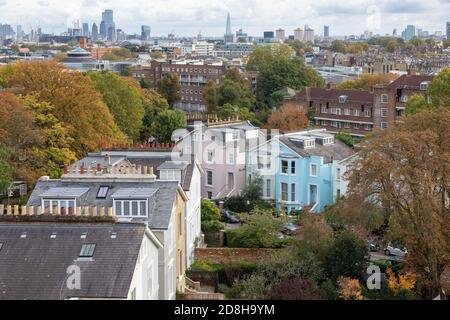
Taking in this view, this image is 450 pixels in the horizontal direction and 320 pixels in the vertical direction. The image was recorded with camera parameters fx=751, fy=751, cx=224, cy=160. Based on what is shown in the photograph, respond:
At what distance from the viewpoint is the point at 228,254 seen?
33.8m

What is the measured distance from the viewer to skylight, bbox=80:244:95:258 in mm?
20938

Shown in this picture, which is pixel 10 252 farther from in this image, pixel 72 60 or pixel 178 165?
pixel 72 60

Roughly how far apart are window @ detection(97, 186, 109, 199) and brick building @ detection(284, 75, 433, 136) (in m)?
45.6

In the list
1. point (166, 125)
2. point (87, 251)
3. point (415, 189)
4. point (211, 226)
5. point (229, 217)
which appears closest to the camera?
point (87, 251)

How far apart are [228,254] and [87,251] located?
1343cm

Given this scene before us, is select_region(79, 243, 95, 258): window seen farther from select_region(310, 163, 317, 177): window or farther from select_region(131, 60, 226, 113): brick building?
select_region(131, 60, 226, 113): brick building

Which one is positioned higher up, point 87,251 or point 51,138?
point 51,138

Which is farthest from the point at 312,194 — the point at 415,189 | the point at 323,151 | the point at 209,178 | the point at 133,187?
the point at 133,187

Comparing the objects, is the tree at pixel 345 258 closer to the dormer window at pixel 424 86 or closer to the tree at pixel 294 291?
the tree at pixel 294 291

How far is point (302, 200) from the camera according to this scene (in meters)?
45.2

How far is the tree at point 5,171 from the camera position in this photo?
38.8 m

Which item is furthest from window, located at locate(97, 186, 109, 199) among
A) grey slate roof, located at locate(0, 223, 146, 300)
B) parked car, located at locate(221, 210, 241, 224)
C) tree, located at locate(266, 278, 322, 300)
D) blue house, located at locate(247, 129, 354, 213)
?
blue house, located at locate(247, 129, 354, 213)

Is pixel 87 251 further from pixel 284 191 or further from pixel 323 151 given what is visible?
pixel 323 151

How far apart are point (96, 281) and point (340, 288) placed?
37.7ft
